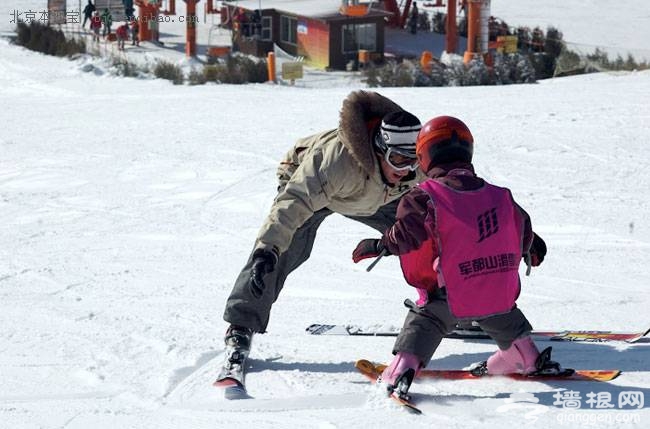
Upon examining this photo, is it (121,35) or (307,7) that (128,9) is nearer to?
(121,35)

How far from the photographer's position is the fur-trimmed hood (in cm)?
465

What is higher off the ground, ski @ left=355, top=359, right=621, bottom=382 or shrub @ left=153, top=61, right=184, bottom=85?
shrub @ left=153, top=61, right=184, bottom=85

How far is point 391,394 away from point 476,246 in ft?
2.23

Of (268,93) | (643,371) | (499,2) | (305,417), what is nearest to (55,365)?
(305,417)

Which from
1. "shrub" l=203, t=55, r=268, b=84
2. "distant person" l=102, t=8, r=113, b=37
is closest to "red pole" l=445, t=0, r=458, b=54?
"shrub" l=203, t=55, r=268, b=84

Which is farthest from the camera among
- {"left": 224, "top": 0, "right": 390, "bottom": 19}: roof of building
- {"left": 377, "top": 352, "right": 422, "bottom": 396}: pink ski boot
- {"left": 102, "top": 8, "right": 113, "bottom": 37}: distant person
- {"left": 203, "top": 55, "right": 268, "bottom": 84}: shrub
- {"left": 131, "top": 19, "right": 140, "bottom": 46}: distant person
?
{"left": 102, "top": 8, "right": 113, "bottom": 37}: distant person

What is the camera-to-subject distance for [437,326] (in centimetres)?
431

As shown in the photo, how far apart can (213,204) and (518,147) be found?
312 centimetres

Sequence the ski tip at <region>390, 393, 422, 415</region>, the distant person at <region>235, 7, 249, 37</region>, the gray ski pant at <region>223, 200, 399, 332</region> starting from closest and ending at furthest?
the ski tip at <region>390, 393, 422, 415</region> → the gray ski pant at <region>223, 200, 399, 332</region> → the distant person at <region>235, 7, 249, 37</region>

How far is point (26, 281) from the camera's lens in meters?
6.55

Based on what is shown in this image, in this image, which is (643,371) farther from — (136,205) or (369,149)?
(136,205)

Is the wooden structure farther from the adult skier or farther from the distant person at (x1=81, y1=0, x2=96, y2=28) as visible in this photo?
the adult skier

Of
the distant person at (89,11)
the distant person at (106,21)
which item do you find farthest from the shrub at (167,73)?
the distant person at (89,11)

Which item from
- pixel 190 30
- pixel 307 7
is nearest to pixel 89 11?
pixel 190 30
